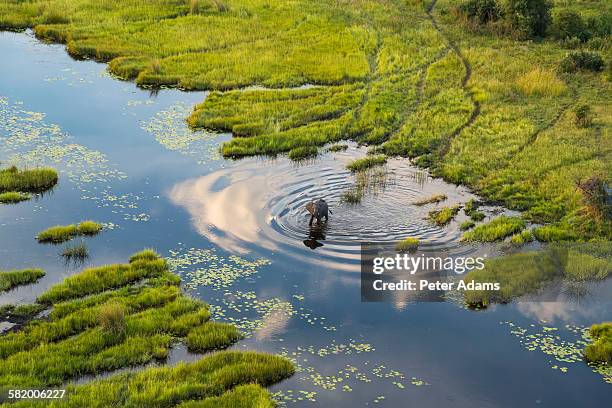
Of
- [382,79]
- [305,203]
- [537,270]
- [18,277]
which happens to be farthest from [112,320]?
[382,79]

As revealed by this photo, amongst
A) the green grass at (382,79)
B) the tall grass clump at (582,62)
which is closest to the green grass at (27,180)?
the green grass at (382,79)

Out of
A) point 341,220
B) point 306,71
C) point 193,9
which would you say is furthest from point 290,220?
point 193,9

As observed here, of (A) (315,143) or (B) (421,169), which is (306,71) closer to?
(A) (315,143)

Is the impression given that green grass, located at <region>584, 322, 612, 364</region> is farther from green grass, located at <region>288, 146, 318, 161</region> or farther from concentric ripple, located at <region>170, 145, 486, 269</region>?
green grass, located at <region>288, 146, 318, 161</region>

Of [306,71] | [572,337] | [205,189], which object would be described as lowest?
[572,337]

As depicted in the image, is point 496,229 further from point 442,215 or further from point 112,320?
point 112,320

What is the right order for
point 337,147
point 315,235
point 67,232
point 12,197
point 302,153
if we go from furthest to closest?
point 337,147, point 302,153, point 12,197, point 315,235, point 67,232

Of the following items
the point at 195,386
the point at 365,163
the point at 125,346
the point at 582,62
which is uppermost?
the point at 582,62
